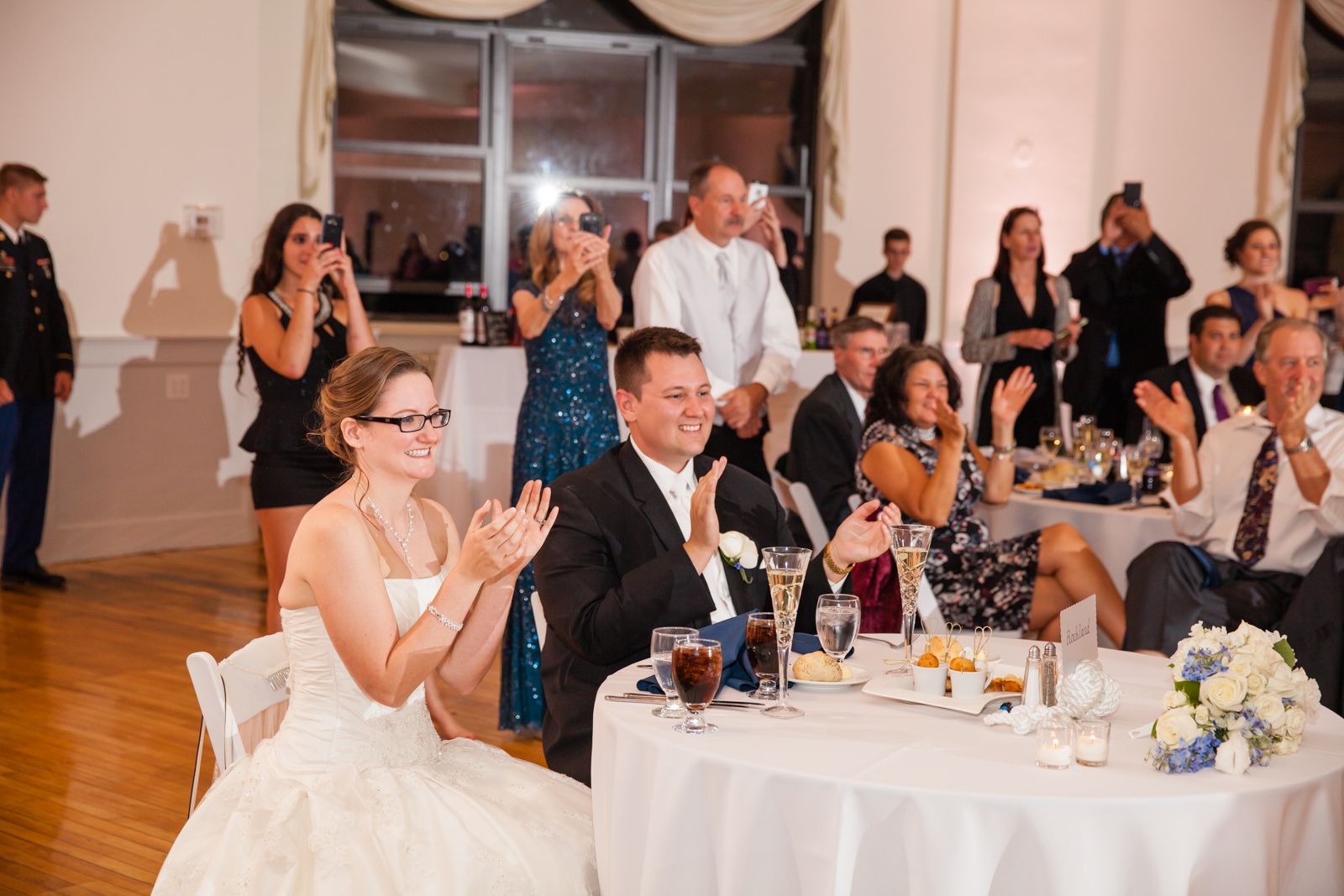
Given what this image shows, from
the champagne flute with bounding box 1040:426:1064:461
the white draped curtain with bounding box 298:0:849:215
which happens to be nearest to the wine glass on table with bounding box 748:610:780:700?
the champagne flute with bounding box 1040:426:1064:461

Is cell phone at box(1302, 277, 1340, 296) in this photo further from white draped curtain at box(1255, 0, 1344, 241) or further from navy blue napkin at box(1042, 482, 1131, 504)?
navy blue napkin at box(1042, 482, 1131, 504)

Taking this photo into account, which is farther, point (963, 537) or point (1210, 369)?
point (1210, 369)

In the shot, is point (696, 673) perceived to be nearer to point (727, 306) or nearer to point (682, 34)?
point (727, 306)

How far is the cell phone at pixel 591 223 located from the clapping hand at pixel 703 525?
1.91 metres

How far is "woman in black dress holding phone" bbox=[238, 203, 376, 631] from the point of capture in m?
3.83

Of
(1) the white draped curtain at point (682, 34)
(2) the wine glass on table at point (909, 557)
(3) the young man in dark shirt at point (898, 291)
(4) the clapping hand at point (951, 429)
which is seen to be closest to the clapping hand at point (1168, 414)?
(4) the clapping hand at point (951, 429)

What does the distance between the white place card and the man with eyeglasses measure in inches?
84.7

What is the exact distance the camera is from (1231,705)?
5.36 ft

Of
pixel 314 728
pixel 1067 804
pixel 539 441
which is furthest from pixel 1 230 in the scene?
pixel 1067 804

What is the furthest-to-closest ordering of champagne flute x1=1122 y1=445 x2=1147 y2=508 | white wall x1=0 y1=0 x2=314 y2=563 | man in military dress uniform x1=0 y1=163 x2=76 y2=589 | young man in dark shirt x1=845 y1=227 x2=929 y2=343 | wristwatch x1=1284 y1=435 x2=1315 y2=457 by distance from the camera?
young man in dark shirt x1=845 y1=227 x2=929 y2=343 → white wall x1=0 y1=0 x2=314 y2=563 → man in military dress uniform x1=0 y1=163 x2=76 y2=589 → champagne flute x1=1122 y1=445 x2=1147 y2=508 → wristwatch x1=1284 y1=435 x2=1315 y2=457

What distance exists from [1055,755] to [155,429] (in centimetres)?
597

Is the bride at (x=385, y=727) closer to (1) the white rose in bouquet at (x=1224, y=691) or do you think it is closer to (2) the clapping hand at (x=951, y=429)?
(1) the white rose in bouquet at (x=1224, y=691)

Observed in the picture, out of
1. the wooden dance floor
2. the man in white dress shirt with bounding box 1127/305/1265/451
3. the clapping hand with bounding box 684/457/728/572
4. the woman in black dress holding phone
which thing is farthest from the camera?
the man in white dress shirt with bounding box 1127/305/1265/451

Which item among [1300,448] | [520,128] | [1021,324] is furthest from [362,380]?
[520,128]
